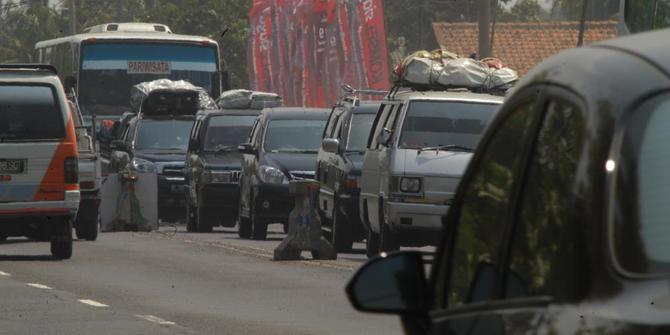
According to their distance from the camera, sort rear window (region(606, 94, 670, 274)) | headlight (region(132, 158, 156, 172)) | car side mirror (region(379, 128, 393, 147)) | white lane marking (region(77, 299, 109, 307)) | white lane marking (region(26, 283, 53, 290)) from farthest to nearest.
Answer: headlight (region(132, 158, 156, 172)) → car side mirror (region(379, 128, 393, 147)) → white lane marking (region(26, 283, 53, 290)) → white lane marking (region(77, 299, 109, 307)) → rear window (region(606, 94, 670, 274))

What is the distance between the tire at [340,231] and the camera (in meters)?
22.9

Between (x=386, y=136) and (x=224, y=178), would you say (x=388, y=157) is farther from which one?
(x=224, y=178)

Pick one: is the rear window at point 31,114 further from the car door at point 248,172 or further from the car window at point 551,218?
the car window at point 551,218

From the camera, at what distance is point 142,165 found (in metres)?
32.9

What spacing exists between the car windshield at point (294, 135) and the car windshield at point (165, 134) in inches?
287

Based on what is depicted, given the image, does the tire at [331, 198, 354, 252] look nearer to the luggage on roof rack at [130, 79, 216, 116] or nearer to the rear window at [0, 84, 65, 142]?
A: the rear window at [0, 84, 65, 142]

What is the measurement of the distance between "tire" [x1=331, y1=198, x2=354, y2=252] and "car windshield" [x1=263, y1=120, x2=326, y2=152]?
148 inches

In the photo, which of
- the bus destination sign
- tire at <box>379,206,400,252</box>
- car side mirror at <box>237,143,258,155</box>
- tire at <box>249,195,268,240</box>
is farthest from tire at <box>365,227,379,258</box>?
the bus destination sign

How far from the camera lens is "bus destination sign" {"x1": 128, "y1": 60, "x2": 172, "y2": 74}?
39.6m

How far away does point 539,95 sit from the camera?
3.93 m

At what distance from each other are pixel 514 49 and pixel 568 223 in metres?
65.1

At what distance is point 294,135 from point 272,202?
1.14 m

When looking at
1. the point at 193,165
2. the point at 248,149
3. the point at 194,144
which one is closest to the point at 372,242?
the point at 248,149

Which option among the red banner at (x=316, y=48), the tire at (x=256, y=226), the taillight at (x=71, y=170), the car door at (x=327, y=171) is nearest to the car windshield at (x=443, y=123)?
the car door at (x=327, y=171)
